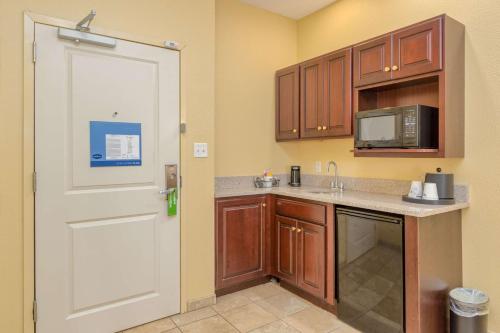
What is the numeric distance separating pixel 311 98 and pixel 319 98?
0.11m

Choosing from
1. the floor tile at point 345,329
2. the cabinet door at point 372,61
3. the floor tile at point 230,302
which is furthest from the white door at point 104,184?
the cabinet door at point 372,61

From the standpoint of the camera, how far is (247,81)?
11.2 ft

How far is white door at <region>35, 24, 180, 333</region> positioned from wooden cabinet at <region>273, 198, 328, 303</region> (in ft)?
3.33

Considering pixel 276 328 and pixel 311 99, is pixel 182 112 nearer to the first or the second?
pixel 311 99

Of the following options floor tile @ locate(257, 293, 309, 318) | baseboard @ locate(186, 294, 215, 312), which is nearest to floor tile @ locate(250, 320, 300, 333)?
floor tile @ locate(257, 293, 309, 318)

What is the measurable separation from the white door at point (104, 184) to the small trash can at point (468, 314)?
203cm

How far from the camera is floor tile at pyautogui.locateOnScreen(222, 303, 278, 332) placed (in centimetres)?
240

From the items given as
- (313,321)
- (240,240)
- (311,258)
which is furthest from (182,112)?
(313,321)

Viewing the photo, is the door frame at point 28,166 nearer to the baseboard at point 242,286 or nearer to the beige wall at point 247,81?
the baseboard at point 242,286

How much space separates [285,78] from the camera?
345 centimetres

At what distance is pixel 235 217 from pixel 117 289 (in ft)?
3.72

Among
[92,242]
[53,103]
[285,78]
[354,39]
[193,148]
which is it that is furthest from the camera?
[285,78]

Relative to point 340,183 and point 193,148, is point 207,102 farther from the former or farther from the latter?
point 340,183

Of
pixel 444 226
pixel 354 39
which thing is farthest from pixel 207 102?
pixel 444 226
